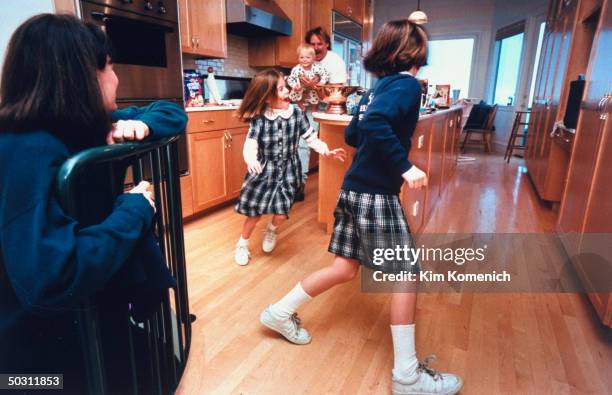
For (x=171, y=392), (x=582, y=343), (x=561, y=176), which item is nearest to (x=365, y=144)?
(x=171, y=392)

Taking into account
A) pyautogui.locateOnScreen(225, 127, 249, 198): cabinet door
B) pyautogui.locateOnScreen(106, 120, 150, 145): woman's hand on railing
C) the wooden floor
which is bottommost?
the wooden floor

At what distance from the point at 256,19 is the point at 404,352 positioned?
306cm

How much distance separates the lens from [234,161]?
325 cm

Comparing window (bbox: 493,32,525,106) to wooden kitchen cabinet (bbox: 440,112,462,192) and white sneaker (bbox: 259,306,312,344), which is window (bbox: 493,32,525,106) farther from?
white sneaker (bbox: 259,306,312,344)

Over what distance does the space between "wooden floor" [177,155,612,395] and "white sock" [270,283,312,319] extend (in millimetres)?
144

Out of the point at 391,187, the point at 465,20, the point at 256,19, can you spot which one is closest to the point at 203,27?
the point at 256,19

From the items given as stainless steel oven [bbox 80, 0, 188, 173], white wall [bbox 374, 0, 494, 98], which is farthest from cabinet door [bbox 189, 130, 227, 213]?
white wall [bbox 374, 0, 494, 98]

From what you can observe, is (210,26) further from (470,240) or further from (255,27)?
(470,240)

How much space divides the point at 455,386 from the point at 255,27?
10.9ft

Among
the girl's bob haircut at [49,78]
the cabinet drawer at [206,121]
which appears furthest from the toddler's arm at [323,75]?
the girl's bob haircut at [49,78]

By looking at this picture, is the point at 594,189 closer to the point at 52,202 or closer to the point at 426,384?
the point at 426,384

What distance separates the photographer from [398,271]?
1.26 metres

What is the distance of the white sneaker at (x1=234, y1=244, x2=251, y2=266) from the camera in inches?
86.9

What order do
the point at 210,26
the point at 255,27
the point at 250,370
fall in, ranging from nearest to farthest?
the point at 250,370 → the point at 210,26 → the point at 255,27
